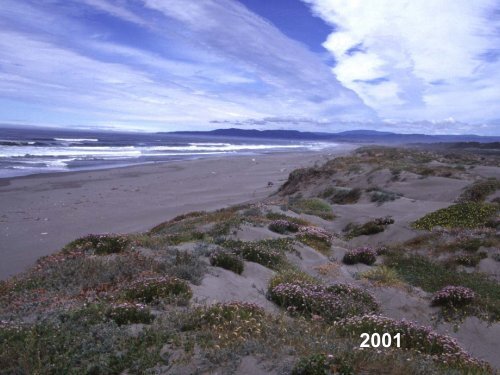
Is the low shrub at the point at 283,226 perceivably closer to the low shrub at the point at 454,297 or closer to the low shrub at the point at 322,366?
the low shrub at the point at 454,297

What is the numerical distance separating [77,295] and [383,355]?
467 cm

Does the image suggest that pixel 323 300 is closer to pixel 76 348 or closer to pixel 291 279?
pixel 291 279

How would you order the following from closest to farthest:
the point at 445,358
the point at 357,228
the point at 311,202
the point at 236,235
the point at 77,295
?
the point at 445,358 → the point at 77,295 → the point at 236,235 → the point at 357,228 → the point at 311,202

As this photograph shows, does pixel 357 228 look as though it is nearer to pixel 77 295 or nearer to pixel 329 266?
pixel 329 266

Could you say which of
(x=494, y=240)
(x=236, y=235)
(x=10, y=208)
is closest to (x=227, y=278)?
(x=236, y=235)

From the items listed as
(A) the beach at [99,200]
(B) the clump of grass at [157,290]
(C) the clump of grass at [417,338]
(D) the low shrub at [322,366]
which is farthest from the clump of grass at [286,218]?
(D) the low shrub at [322,366]

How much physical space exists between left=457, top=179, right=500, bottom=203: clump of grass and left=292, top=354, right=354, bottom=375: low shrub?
17.3m

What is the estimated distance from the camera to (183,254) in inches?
358

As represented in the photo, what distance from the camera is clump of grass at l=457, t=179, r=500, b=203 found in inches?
756

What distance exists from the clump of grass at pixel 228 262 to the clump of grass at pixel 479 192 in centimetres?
1405

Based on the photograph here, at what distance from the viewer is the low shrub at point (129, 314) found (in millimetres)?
5617

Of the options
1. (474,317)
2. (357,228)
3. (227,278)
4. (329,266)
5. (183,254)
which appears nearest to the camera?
(474,317)

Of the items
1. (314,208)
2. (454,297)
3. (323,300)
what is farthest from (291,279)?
(314,208)

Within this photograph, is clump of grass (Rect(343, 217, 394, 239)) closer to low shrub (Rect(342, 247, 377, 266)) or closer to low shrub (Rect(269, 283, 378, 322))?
low shrub (Rect(342, 247, 377, 266))
